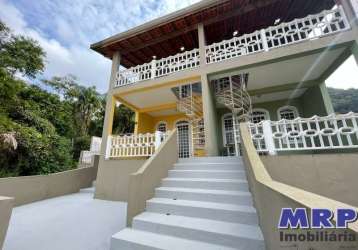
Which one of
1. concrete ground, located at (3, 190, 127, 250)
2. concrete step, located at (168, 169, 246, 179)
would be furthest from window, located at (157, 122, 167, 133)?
concrete step, located at (168, 169, 246, 179)

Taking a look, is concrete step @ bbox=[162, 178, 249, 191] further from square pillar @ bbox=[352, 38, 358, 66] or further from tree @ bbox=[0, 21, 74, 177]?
tree @ bbox=[0, 21, 74, 177]

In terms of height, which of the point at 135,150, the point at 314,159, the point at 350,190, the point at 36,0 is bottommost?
the point at 350,190

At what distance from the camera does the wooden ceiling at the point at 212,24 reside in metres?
6.10

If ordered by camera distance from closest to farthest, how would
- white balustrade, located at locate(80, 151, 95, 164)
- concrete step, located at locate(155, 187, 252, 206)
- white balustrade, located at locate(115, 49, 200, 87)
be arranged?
concrete step, located at locate(155, 187, 252, 206) < white balustrade, located at locate(115, 49, 200, 87) < white balustrade, located at locate(80, 151, 95, 164)

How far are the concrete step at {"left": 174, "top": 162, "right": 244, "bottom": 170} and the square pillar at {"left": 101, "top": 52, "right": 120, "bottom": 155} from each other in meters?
3.74

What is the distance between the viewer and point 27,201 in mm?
5590

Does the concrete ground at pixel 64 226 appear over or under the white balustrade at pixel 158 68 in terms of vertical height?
under

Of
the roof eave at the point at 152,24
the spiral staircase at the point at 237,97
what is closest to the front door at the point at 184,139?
the spiral staircase at the point at 237,97

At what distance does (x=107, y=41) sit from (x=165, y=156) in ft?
21.1

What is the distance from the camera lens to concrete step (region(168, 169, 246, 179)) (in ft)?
12.4

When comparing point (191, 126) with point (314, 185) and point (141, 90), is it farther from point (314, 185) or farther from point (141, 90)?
point (314, 185)

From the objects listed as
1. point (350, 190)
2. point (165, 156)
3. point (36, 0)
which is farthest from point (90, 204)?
point (36, 0)

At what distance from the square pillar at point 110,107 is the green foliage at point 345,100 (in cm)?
1744

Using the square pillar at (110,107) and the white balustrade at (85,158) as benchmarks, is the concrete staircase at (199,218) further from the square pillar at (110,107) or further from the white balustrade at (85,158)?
the white balustrade at (85,158)
